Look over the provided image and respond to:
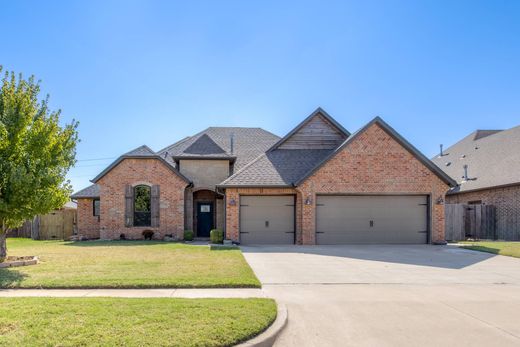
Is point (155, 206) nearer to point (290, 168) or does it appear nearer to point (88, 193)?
point (88, 193)

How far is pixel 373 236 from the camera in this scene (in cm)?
1719

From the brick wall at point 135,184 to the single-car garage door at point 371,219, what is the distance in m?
7.65

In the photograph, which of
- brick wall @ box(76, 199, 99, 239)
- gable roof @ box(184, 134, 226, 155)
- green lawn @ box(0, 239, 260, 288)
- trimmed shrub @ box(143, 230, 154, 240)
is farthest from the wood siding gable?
brick wall @ box(76, 199, 99, 239)

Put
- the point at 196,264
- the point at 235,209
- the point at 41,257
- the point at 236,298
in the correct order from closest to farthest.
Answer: the point at 236,298, the point at 196,264, the point at 41,257, the point at 235,209

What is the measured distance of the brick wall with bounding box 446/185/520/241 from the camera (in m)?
19.4

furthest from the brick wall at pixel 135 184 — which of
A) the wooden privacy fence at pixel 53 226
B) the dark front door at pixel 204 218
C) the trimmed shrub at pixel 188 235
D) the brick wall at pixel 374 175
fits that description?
the brick wall at pixel 374 175

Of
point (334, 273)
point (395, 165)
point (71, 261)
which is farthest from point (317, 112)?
point (71, 261)

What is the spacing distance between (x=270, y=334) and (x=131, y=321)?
1.93 metres

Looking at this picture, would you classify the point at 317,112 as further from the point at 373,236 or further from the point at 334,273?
the point at 334,273

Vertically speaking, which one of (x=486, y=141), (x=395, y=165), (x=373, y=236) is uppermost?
(x=486, y=141)

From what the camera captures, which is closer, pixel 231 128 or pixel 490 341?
pixel 490 341

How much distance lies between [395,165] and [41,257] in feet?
48.1

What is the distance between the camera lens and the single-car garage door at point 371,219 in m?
17.1

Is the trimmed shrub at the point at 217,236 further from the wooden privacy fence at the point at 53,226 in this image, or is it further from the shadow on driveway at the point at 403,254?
the wooden privacy fence at the point at 53,226
